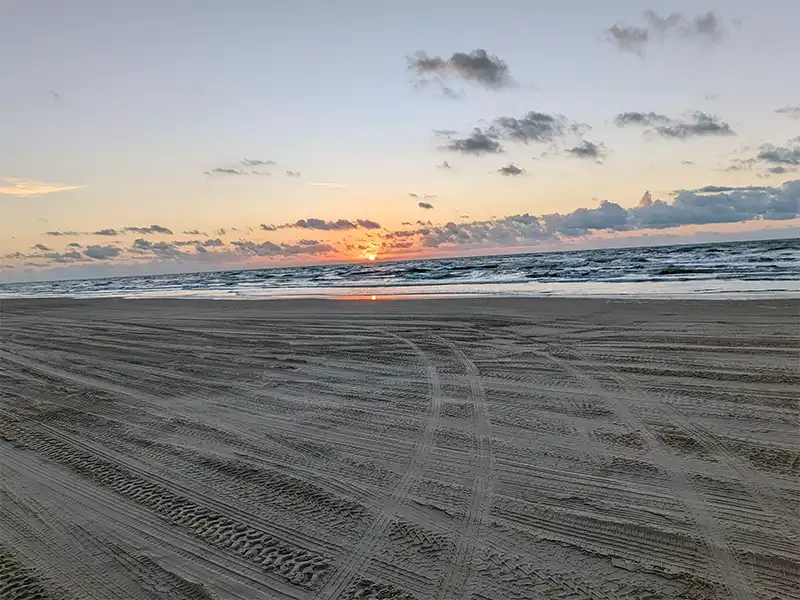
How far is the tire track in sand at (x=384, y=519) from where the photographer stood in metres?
2.76

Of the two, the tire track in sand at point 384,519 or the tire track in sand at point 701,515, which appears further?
the tire track in sand at point 384,519

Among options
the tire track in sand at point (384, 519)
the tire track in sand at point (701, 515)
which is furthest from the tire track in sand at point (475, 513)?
the tire track in sand at point (701, 515)

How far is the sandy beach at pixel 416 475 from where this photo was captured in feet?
9.25

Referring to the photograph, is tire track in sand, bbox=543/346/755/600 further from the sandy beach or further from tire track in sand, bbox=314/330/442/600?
tire track in sand, bbox=314/330/442/600

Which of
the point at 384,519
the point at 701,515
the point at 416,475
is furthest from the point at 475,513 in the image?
the point at 701,515

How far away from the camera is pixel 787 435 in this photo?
445cm

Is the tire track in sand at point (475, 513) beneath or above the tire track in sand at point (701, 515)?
above

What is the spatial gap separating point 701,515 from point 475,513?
1.39 meters

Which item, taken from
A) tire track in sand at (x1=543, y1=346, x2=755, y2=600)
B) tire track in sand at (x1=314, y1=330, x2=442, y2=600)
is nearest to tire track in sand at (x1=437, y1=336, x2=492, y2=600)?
tire track in sand at (x1=314, y1=330, x2=442, y2=600)

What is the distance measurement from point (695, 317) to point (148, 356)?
35.7ft

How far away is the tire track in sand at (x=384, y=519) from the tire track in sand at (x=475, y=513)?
0.43 meters

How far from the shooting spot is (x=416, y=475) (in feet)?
13.1

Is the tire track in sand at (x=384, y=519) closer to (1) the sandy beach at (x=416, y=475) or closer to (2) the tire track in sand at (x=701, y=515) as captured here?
(1) the sandy beach at (x=416, y=475)

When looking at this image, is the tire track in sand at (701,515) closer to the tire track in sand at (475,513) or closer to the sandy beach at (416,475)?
the sandy beach at (416,475)
